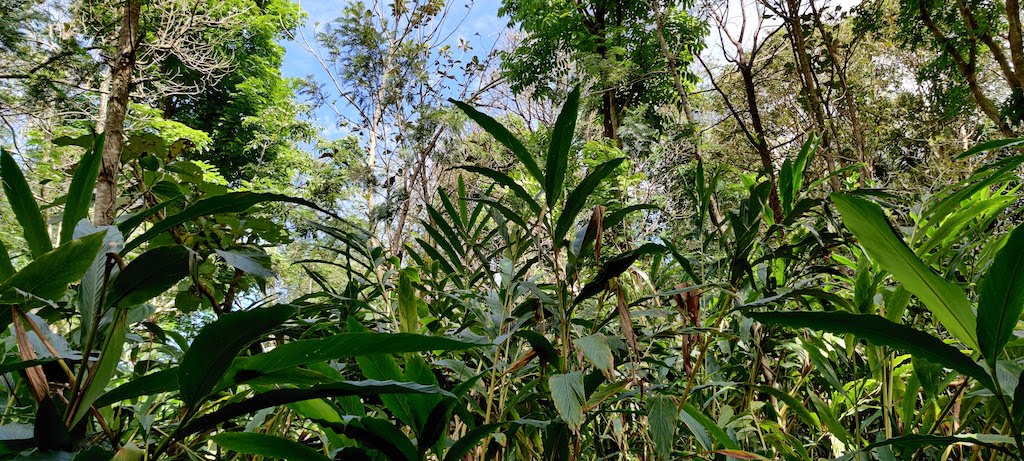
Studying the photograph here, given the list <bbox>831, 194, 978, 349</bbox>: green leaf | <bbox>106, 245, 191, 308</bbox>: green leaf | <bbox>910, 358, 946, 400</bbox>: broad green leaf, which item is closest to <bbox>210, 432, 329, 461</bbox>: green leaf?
<bbox>106, 245, 191, 308</bbox>: green leaf

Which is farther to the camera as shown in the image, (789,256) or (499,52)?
(499,52)

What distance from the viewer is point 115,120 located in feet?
4.90

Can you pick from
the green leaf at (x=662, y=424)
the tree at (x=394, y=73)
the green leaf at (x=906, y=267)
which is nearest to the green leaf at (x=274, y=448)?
the green leaf at (x=662, y=424)

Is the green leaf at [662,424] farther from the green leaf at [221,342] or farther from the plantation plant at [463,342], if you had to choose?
the green leaf at [221,342]

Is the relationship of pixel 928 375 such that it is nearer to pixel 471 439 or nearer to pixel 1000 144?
pixel 1000 144

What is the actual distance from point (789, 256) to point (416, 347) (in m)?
0.43

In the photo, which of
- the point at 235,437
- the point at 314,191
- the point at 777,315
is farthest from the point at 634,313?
the point at 314,191

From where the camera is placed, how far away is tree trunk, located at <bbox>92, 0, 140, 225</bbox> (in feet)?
4.29

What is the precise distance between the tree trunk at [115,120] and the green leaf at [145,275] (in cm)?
105

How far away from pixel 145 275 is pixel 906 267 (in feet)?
1.46

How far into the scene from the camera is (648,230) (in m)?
4.63

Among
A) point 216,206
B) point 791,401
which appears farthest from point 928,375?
point 216,206

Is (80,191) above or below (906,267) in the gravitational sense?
above

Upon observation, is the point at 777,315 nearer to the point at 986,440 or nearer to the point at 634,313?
the point at 986,440
